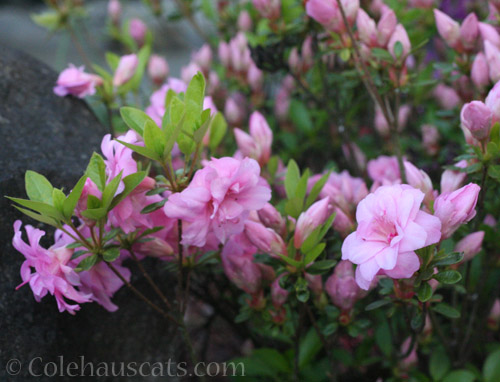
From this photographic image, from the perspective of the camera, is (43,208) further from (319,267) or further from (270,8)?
(270,8)

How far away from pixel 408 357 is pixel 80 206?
91 cm

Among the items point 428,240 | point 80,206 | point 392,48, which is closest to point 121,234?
point 80,206

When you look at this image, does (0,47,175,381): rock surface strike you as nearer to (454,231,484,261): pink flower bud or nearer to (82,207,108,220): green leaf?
(82,207,108,220): green leaf

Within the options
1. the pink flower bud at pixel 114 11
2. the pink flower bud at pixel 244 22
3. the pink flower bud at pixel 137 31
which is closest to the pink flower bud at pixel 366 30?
the pink flower bud at pixel 244 22

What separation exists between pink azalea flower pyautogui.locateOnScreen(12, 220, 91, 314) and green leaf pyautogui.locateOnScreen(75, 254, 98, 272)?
0.05 feet

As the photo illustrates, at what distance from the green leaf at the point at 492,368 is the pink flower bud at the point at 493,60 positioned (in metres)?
0.72

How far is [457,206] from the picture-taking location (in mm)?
922

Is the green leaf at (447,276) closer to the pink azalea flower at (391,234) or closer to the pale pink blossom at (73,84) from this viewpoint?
the pink azalea flower at (391,234)

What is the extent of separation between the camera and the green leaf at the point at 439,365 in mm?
1396

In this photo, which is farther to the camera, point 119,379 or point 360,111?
point 360,111

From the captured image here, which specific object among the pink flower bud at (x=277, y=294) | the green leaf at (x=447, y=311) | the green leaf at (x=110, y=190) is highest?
the green leaf at (x=110, y=190)

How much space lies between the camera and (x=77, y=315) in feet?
4.08

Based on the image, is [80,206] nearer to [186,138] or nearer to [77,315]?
[186,138]

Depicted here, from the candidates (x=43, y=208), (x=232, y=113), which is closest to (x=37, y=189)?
(x=43, y=208)
